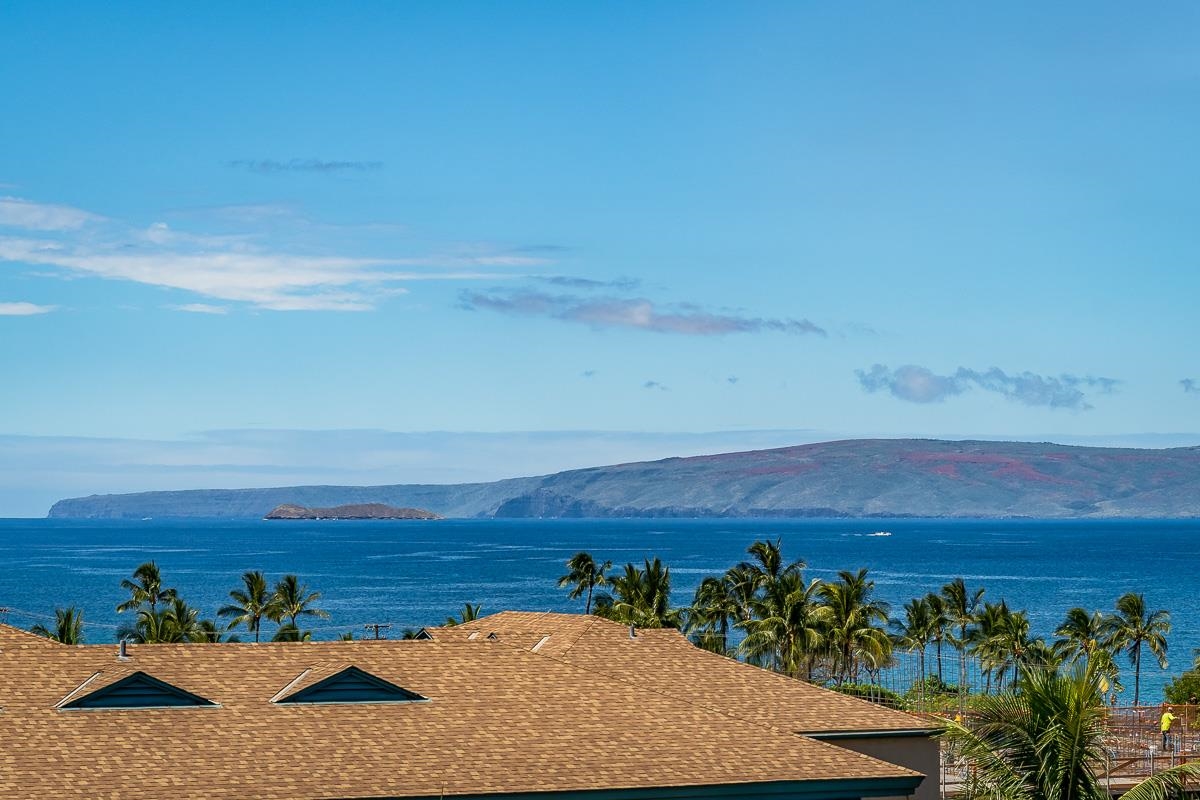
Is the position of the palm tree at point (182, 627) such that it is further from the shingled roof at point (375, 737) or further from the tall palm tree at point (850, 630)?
the shingled roof at point (375, 737)

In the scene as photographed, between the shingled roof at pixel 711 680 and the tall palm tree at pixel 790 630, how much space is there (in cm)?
4163

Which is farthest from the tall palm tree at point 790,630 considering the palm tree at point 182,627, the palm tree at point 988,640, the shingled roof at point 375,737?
the shingled roof at point 375,737

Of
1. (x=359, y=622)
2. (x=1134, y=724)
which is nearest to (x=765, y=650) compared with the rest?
(x=1134, y=724)

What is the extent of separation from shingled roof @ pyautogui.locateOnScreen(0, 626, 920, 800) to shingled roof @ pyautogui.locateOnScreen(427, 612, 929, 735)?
11.6 ft

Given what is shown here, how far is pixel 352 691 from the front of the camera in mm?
27766

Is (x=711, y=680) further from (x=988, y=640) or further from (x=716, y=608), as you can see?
(x=988, y=640)

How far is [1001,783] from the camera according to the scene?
70.6 ft

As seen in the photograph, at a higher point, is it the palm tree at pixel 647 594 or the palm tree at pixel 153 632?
the palm tree at pixel 647 594

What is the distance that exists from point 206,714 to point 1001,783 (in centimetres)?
1338

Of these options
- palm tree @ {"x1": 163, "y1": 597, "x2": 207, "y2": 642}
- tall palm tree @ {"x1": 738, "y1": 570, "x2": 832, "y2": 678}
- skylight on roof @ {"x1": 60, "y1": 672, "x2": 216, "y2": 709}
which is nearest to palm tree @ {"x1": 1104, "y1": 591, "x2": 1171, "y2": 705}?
tall palm tree @ {"x1": 738, "y1": 570, "x2": 832, "y2": 678}

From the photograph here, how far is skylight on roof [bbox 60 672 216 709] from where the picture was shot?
26.5 metres

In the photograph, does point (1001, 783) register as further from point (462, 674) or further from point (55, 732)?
point (55, 732)

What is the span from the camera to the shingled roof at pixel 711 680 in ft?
110

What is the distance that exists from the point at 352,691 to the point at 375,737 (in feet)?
5.96
